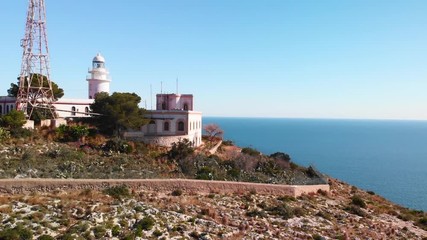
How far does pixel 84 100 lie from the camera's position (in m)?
44.2

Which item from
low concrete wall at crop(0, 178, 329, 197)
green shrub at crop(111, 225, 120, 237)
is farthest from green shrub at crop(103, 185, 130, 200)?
green shrub at crop(111, 225, 120, 237)

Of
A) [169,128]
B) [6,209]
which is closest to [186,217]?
[6,209]

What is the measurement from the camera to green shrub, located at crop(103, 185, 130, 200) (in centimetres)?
1958

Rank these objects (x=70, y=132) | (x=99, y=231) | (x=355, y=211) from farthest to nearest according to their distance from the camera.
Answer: (x=70, y=132), (x=355, y=211), (x=99, y=231)

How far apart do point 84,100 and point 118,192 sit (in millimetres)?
27145

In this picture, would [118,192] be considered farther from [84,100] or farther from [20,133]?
[84,100]

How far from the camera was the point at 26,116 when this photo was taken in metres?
34.6

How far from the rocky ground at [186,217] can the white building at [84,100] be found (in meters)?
21.5

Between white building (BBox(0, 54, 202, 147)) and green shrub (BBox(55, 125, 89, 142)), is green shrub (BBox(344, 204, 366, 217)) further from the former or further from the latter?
green shrub (BBox(55, 125, 89, 142))

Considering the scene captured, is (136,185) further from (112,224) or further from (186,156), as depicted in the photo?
(186,156)

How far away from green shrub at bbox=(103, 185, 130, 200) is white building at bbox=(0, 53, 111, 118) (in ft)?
65.1

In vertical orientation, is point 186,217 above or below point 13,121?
below

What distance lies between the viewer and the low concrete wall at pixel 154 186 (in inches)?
762

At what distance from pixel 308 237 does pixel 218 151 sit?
988 inches
